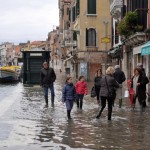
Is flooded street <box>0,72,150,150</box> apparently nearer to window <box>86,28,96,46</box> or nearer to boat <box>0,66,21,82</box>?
boat <box>0,66,21,82</box>

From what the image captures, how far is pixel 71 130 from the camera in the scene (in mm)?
12609

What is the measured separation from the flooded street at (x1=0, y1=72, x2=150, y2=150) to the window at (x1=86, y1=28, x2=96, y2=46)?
120 ft

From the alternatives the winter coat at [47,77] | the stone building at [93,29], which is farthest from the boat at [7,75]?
the winter coat at [47,77]

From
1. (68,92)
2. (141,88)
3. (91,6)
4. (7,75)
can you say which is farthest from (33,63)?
(68,92)

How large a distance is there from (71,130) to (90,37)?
42.4 metres

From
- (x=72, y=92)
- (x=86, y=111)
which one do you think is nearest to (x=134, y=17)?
(x=86, y=111)

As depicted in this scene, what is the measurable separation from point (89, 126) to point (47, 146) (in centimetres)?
334

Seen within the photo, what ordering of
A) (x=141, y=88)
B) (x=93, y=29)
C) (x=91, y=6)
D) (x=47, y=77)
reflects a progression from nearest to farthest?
(x=141, y=88) → (x=47, y=77) → (x=93, y=29) → (x=91, y=6)

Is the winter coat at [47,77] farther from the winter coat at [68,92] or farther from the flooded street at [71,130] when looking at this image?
the winter coat at [68,92]

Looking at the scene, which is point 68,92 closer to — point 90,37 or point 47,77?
point 47,77

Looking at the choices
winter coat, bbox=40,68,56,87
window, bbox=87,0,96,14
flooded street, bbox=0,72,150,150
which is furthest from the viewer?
window, bbox=87,0,96,14

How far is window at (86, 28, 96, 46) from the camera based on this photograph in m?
54.3

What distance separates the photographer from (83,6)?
5466cm

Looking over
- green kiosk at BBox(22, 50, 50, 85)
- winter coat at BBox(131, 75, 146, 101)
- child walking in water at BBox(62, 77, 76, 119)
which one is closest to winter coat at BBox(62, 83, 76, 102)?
child walking in water at BBox(62, 77, 76, 119)
